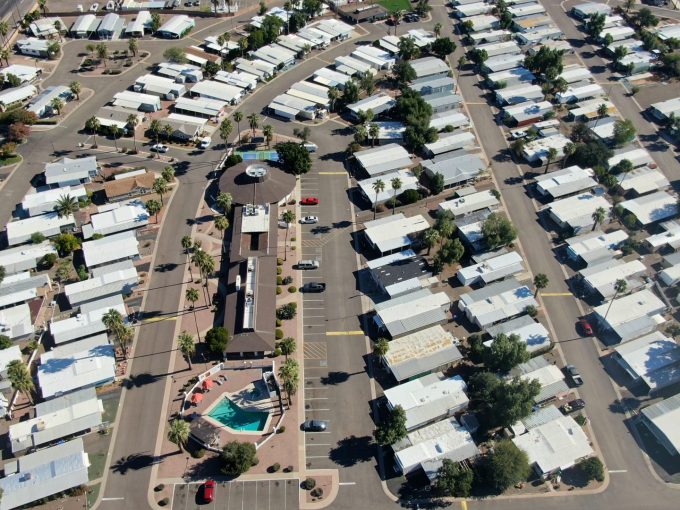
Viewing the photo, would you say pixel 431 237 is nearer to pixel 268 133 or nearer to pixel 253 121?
pixel 268 133

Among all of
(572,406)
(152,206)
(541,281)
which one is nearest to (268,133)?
(152,206)

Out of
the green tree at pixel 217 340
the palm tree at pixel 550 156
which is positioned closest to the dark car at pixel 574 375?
the palm tree at pixel 550 156

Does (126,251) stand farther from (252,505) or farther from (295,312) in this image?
(252,505)

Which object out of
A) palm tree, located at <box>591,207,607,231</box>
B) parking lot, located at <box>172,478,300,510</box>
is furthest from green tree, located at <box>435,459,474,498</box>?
palm tree, located at <box>591,207,607,231</box>

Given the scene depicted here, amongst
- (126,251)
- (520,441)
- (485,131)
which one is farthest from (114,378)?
(485,131)

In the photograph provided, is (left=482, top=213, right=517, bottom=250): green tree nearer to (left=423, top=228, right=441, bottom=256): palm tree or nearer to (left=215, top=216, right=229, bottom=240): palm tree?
(left=423, top=228, right=441, bottom=256): palm tree

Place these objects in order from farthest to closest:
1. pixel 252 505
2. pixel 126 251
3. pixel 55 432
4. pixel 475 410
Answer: pixel 126 251
pixel 475 410
pixel 55 432
pixel 252 505
